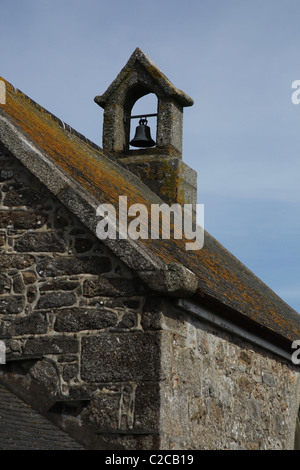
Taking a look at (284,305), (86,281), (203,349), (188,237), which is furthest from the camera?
(284,305)

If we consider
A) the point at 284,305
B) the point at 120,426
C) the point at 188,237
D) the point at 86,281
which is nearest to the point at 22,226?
the point at 86,281

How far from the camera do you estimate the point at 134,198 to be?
31.8 ft

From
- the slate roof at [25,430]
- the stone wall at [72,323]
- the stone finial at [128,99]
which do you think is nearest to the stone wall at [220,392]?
the stone wall at [72,323]

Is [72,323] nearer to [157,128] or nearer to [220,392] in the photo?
[220,392]

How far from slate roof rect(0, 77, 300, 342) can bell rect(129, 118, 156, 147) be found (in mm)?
886

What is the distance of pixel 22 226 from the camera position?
24.1 feet

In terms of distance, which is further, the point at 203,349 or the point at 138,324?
the point at 203,349

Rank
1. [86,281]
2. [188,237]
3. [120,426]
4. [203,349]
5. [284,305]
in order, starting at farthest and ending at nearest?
[284,305]
[188,237]
[203,349]
[86,281]
[120,426]

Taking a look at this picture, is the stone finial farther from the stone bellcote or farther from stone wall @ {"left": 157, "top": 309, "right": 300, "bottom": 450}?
stone wall @ {"left": 157, "top": 309, "right": 300, "bottom": 450}

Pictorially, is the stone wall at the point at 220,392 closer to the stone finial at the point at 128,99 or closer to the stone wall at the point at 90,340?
the stone wall at the point at 90,340

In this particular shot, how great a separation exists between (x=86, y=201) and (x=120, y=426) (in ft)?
6.53

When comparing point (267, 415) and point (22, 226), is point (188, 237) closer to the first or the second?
point (267, 415)

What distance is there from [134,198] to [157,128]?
3714 mm

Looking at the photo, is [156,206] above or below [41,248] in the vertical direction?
above
